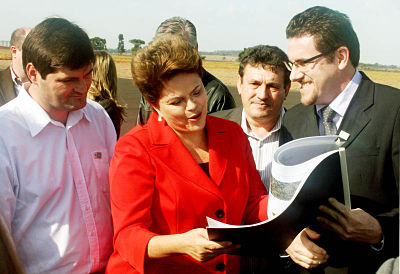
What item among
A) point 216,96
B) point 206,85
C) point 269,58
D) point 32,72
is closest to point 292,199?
point 32,72

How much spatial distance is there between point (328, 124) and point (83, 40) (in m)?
1.58

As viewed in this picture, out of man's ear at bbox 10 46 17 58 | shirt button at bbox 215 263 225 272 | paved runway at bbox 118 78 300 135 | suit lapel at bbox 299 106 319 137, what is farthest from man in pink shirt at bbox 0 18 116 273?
paved runway at bbox 118 78 300 135

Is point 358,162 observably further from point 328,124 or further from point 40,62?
point 40,62

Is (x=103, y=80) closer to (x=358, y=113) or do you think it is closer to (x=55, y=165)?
(x=55, y=165)

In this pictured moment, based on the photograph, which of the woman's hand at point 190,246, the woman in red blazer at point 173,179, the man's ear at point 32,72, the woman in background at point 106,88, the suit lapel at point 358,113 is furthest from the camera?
the woman in background at point 106,88

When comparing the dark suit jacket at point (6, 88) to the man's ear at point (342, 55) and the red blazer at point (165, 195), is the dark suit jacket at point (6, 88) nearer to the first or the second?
the red blazer at point (165, 195)

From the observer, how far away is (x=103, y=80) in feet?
13.5

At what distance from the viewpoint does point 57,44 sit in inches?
76.7

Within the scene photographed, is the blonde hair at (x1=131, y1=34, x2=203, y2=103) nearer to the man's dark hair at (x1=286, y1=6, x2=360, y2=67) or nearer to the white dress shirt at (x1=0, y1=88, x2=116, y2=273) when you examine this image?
the white dress shirt at (x1=0, y1=88, x2=116, y2=273)

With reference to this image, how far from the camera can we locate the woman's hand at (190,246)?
5.30ft

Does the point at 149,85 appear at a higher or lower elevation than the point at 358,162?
higher

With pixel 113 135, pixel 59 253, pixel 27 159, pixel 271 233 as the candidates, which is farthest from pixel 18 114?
pixel 271 233

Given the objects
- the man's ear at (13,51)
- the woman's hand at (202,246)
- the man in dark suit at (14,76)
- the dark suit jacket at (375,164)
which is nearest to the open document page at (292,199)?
the woman's hand at (202,246)

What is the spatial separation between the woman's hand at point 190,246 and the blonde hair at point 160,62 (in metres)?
0.72
